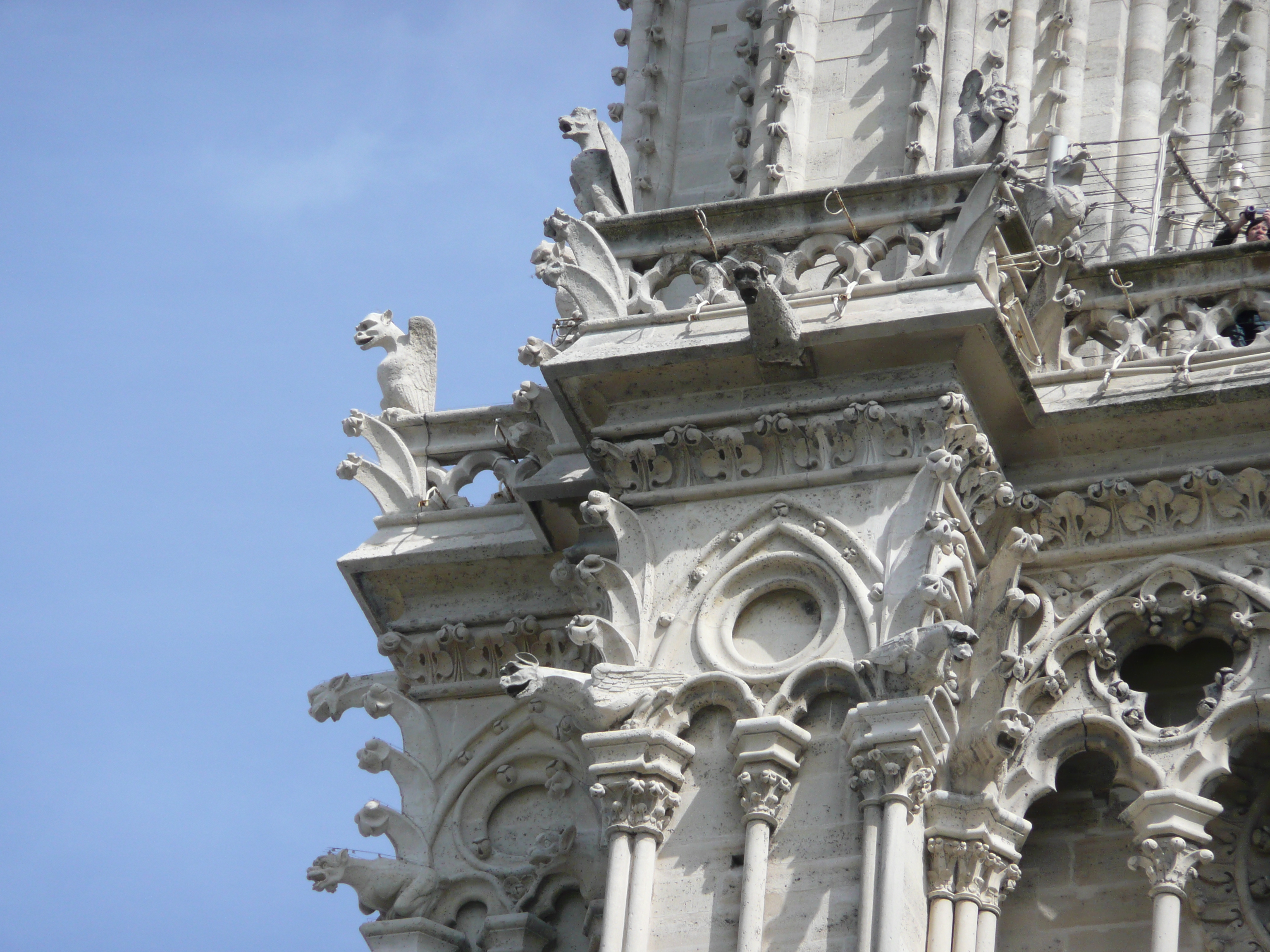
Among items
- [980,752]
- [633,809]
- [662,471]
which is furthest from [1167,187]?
[633,809]

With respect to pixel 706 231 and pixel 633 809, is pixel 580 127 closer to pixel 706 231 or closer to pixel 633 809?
pixel 706 231

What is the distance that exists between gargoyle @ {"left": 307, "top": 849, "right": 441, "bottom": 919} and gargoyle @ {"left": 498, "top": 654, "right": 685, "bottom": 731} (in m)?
1.71

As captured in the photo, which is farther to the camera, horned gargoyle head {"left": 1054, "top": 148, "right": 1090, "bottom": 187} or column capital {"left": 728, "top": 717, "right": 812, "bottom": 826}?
horned gargoyle head {"left": 1054, "top": 148, "right": 1090, "bottom": 187}

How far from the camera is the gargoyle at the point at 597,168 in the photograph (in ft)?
53.6

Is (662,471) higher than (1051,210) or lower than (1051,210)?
lower

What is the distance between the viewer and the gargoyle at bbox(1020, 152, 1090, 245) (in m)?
15.9

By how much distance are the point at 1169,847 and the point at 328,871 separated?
4.55 meters

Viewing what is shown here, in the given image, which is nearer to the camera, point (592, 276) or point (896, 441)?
point (896, 441)

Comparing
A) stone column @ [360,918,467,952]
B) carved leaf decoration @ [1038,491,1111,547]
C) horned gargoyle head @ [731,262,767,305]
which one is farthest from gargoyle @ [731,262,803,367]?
stone column @ [360,918,467,952]

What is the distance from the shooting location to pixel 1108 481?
15141mm

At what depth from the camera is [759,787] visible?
538 inches

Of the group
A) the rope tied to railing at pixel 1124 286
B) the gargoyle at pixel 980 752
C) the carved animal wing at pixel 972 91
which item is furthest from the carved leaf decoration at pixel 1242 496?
the carved animal wing at pixel 972 91

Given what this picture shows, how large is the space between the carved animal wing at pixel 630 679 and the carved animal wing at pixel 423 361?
11.5 feet

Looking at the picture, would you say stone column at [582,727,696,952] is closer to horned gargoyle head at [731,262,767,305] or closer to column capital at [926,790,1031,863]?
column capital at [926,790,1031,863]
